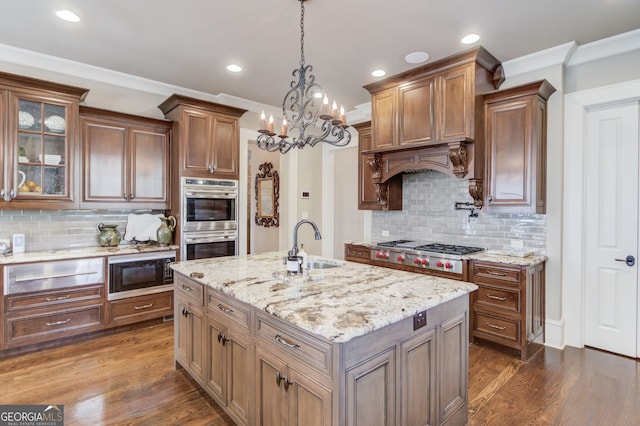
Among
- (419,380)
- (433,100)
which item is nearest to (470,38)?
(433,100)

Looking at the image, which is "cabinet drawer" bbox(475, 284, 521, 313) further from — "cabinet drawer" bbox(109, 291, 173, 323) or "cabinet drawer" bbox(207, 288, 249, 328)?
"cabinet drawer" bbox(109, 291, 173, 323)

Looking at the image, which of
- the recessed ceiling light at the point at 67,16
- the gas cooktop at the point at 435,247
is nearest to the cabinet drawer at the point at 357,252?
the gas cooktop at the point at 435,247

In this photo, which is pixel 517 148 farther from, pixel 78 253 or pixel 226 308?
pixel 78 253

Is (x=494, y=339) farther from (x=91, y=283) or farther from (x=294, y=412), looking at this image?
(x=91, y=283)

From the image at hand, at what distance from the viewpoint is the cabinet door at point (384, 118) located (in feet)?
12.7

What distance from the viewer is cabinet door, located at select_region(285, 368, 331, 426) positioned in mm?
1386

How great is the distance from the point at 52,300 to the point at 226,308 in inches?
90.6

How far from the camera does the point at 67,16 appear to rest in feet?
8.88

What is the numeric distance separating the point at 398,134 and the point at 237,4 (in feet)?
6.88

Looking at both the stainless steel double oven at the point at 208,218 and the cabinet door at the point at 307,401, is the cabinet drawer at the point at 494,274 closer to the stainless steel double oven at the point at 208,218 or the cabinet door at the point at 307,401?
the cabinet door at the point at 307,401

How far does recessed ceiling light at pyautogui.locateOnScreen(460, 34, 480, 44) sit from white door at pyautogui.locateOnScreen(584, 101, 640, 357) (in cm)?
134

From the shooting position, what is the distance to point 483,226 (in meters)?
3.78

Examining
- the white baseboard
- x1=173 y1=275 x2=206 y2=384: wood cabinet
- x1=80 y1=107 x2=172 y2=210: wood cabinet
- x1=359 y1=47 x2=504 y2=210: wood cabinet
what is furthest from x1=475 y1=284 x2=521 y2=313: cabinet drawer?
x1=80 y1=107 x2=172 y2=210: wood cabinet

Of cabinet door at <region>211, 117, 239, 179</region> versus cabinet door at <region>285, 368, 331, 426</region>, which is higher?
cabinet door at <region>211, 117, 239, 179</region>
